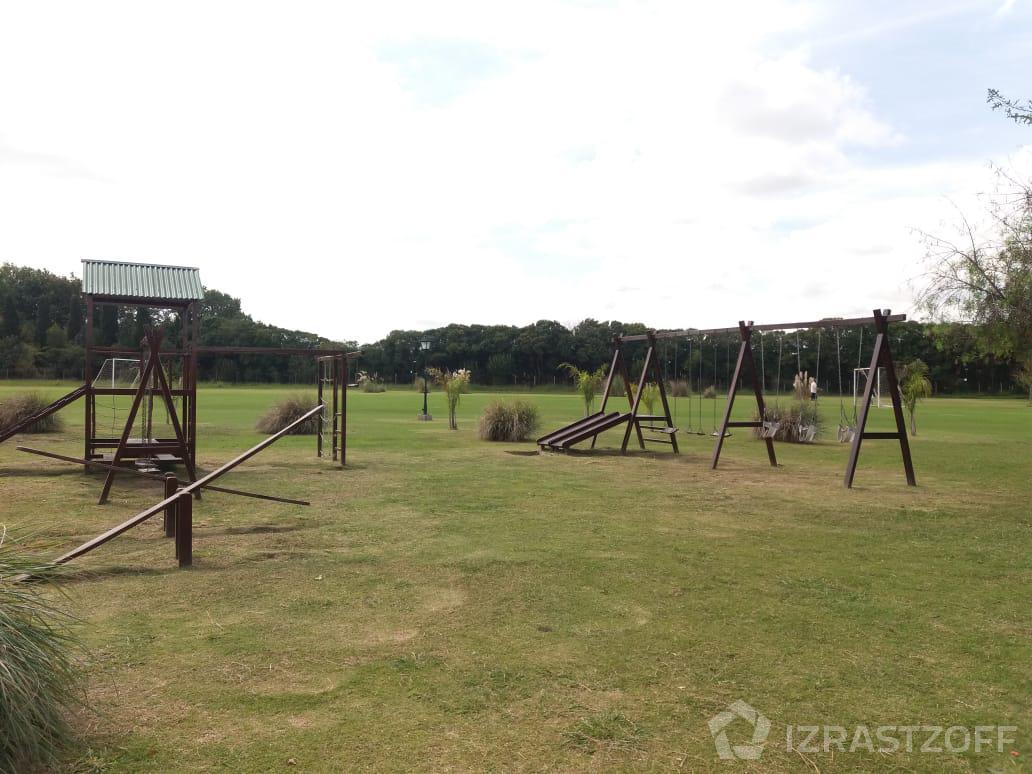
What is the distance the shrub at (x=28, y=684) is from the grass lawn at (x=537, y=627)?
0.17m

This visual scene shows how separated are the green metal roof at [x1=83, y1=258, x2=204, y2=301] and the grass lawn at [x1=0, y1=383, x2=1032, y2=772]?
11.9 ft

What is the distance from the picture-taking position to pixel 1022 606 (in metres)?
6.01

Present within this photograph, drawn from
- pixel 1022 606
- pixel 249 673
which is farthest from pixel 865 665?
pixel 249 673

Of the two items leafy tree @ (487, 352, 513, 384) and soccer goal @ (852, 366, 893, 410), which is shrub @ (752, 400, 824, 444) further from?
leafy tree @ (487, 352, 513, 384)

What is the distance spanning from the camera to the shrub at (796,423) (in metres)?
22.4

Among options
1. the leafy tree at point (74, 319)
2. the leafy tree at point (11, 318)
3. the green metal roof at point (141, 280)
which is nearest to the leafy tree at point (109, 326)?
the leafy tree at point (74, 319)

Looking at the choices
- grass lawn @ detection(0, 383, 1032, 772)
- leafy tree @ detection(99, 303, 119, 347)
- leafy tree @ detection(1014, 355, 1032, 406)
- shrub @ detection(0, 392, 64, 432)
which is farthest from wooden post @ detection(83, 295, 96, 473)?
leafy tree @ detection(99, 303, 119, 347)

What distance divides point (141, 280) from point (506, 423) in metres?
10.8

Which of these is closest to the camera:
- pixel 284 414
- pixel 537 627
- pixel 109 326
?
pixel 537 627

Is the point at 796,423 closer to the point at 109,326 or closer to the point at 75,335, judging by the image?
the point at 109,326

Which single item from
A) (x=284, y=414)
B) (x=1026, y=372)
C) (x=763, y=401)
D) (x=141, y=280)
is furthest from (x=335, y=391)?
(x=1026, y=372)

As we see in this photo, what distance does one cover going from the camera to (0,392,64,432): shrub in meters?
21.0

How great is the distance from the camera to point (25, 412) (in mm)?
21453

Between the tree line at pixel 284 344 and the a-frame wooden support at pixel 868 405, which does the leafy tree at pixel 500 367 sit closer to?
the tree line at pixel 284 344
